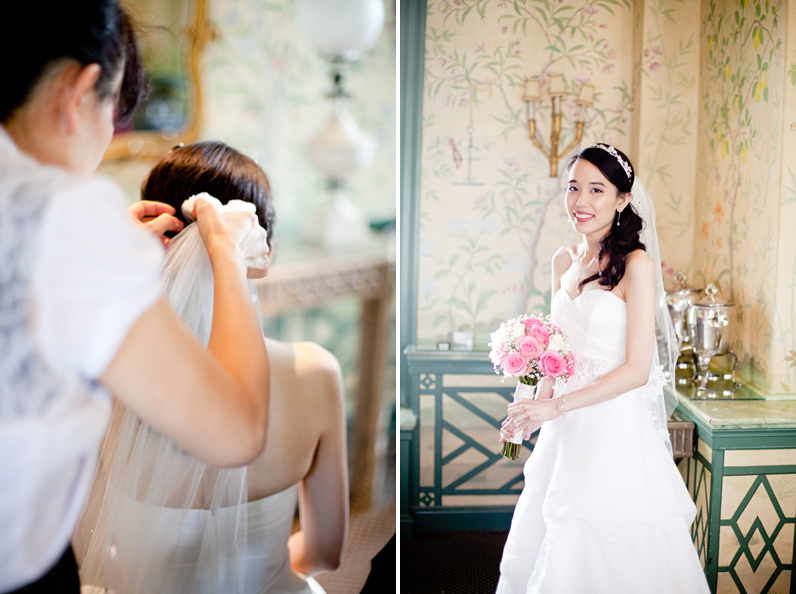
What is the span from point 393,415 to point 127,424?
54cm

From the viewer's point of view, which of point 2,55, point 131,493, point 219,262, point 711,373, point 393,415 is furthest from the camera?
point 711,373

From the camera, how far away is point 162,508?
1190 millimetres

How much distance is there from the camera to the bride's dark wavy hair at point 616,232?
1.91m

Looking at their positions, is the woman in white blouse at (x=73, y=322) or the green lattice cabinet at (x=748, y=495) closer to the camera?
the woman in white blouse at (x=73, y=322)

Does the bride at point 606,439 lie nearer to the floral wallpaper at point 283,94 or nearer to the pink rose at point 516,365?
the pink rose at point 516,365

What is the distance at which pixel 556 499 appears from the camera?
186 centimetres

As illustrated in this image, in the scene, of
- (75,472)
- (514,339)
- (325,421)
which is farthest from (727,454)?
(75,472)

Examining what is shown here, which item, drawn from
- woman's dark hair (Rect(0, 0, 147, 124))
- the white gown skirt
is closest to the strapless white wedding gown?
the white gown skirt

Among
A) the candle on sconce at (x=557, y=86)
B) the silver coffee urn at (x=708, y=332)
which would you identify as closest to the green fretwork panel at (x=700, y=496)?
the silver coffee urn at (x=708, y=332)

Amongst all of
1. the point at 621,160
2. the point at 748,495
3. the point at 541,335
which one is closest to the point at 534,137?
the point at 621,160

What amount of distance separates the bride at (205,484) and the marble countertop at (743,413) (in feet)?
5.05

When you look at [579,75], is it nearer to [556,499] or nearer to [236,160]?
[556,499]

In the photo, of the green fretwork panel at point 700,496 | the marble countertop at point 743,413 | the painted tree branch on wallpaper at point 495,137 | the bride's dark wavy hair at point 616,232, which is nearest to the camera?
the bride's dark wavy hair at point 616,232

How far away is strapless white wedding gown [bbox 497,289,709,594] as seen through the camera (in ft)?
5.87
